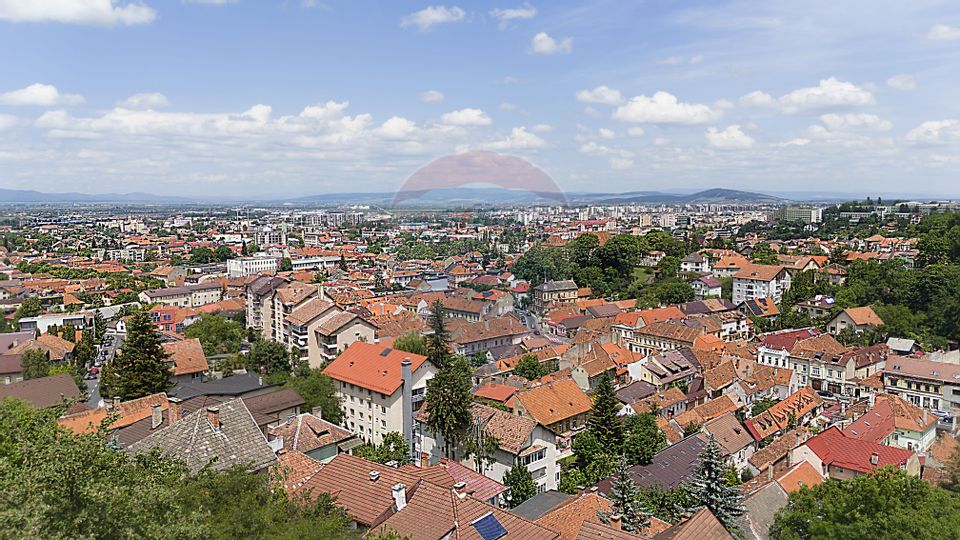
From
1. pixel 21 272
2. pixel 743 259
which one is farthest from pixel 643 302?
pixel 21 272

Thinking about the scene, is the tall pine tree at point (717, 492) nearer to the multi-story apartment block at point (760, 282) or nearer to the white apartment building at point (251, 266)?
the multi-story apartment block at point (760, 282)

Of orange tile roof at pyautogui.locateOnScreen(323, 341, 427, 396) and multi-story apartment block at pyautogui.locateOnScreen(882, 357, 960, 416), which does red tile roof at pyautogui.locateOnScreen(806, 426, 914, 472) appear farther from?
orange tile roof at pyautogui.locateOnScreen(323, 341, 427, 396)

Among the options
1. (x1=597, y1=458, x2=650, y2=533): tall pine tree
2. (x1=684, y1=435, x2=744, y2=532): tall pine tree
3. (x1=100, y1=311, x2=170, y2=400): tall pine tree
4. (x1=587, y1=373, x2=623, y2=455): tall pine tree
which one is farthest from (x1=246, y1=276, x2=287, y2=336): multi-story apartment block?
(x1=684, y1=435, x2=744, y2=532): tall pine tree

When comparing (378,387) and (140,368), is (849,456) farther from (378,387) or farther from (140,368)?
(140,368)

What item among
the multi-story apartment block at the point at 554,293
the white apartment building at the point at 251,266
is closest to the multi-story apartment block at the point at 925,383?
the multi-story apartment block at the point at 554,293

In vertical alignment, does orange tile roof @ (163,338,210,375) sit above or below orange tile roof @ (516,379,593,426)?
above

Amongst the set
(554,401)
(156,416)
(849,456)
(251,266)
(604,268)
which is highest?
(156,416)

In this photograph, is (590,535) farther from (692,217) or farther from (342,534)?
(692,217)

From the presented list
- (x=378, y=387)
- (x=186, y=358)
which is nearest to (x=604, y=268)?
(x=378, y=387)
